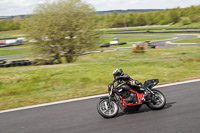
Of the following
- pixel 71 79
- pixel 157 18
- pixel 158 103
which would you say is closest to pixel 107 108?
pixel 158 103

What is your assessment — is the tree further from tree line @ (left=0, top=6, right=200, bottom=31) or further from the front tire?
tree line @ (left=0, top=6, right=200, bottom=31)

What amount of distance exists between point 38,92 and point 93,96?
2.45 m

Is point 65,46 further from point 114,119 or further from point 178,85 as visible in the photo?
point 114,119

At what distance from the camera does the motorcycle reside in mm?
6195

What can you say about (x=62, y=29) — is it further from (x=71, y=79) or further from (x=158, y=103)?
(x=158, y=103)

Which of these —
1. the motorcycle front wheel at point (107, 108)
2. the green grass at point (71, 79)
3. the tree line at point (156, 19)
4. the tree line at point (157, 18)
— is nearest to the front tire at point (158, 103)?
the motorcycle front wheel at point (107, 108)

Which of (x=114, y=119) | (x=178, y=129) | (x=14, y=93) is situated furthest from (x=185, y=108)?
(x=14, y=93)

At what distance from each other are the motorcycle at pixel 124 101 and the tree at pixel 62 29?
1309 centimetres

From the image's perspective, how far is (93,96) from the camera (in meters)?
8.48

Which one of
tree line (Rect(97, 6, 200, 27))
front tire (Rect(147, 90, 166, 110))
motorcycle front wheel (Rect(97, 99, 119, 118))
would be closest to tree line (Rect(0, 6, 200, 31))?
tree line (Rect(97, 6, 200, 27))

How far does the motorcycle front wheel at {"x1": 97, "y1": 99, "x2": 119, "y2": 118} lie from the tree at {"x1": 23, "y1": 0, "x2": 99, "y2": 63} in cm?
1312

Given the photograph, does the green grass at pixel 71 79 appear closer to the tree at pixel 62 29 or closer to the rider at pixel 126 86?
the rider at pixel 126 86

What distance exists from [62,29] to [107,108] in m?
13.6

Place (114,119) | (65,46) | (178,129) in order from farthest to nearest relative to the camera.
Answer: (65,46), (114,119), (178,129)
